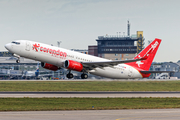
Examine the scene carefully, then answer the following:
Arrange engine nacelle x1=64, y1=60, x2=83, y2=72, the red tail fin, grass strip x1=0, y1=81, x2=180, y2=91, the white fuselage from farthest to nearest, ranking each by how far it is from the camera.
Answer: the red tail fin → grass strip x1=0, y1=81, x2=180, y2=91 → engine nacelle x1=64, y1=60, x2=83, y2=72 → the white fuselage

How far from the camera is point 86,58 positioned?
56344 mm

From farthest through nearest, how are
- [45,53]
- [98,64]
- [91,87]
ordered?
1. [91,87]
2. [98,64]
3. [45,53]

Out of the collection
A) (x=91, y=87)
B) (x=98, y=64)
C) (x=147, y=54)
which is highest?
(x=147, y=54)

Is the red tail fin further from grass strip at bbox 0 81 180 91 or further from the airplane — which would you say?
grass strip at bbox 0 81 180 91

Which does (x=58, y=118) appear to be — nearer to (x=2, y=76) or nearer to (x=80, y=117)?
(x=80, y=117)

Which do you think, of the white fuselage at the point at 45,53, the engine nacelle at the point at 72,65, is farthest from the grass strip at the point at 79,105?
the engine nacelle at the point at 72,65

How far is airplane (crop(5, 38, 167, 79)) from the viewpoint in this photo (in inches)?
1917

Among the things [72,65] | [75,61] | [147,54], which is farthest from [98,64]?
[147,54]

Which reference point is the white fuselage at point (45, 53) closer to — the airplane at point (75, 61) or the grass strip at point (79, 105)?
the airplane at point (75, 61)

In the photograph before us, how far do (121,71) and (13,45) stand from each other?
25.6 meters

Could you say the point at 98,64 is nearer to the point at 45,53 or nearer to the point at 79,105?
the point at 45,53

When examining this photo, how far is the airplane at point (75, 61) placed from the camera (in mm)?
48688

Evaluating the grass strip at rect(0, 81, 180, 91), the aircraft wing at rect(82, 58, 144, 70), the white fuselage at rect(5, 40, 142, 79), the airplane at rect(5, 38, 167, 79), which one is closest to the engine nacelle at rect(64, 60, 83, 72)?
the airplane at rect(5, 38, 167, 79)

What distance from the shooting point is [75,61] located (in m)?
53.4
